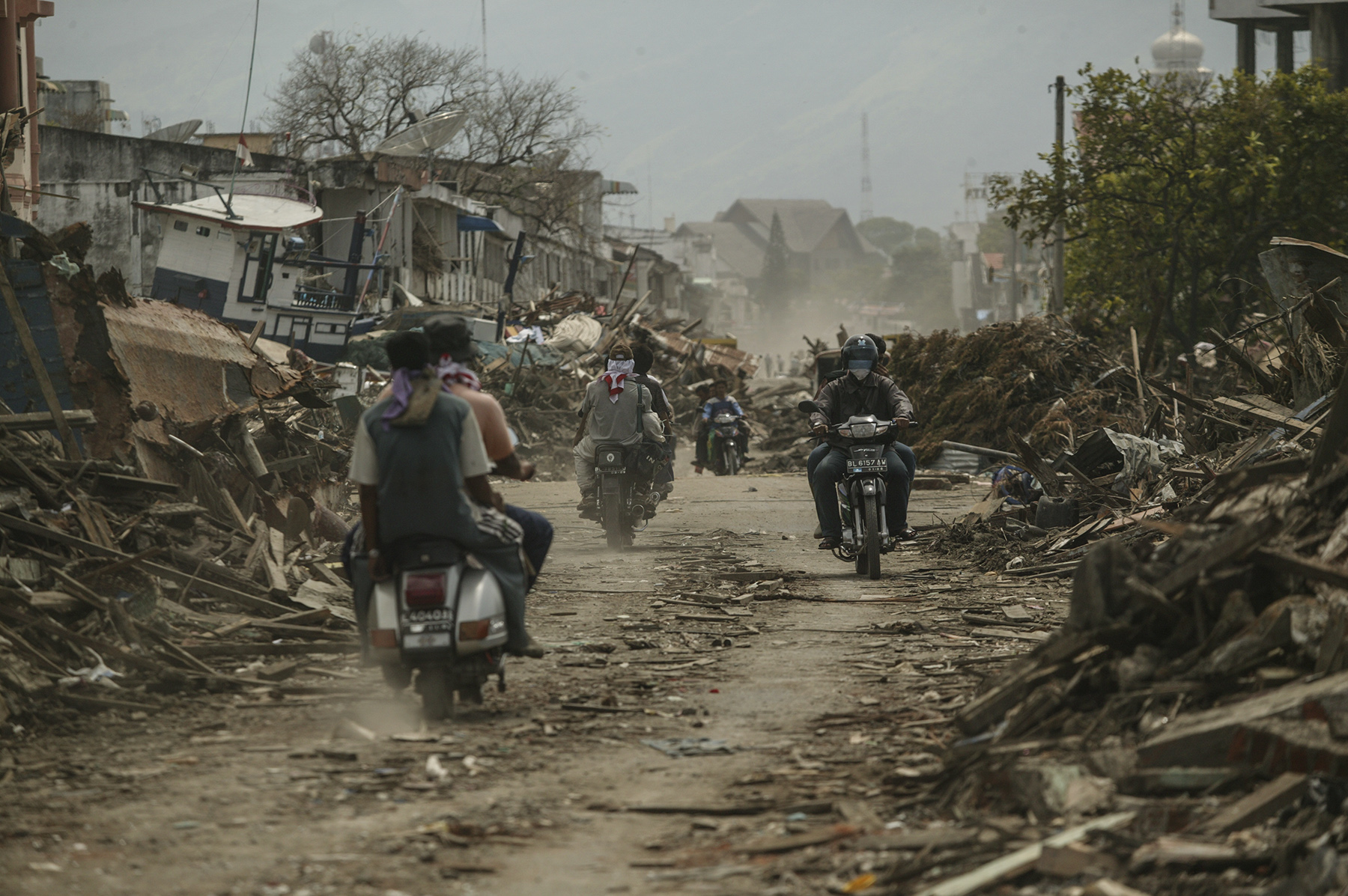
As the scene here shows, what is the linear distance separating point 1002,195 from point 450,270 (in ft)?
75.3

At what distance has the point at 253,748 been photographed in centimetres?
542

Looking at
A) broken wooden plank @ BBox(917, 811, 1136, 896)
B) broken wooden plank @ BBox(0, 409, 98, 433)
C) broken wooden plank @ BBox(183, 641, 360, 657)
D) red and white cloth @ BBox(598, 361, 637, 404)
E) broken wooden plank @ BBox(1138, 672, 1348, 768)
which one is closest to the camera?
broken wooden plank @ BBox(917, 811, 1136, 896)

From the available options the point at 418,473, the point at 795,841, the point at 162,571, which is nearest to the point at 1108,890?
the point at 795,841

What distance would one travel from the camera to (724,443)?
2464cm

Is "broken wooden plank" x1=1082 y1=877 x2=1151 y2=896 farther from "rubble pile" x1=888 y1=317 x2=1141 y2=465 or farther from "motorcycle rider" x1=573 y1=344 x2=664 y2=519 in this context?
"rubble pile" x1=888 y1=317 x2=1141 y2=465

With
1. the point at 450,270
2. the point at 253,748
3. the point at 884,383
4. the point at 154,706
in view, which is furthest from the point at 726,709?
the point at 450,270

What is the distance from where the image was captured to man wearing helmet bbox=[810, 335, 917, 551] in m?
10.5

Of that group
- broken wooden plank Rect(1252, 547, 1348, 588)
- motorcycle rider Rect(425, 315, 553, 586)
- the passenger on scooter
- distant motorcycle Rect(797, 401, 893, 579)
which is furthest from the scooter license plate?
distant motorcycle Rect(797, 401, 893, 579)

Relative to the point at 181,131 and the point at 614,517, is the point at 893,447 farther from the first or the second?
the point at 181,131

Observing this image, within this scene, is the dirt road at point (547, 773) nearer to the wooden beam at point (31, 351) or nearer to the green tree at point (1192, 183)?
the wooden beam at point (31, 351)

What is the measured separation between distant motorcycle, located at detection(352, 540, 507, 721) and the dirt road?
0.22 m

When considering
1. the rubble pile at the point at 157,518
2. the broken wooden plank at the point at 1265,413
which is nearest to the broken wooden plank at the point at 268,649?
the rubble pile at the point at 157,518

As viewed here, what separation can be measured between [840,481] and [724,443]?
14104 millimetres

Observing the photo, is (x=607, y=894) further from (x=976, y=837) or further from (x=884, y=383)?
(x=884, y=383)
